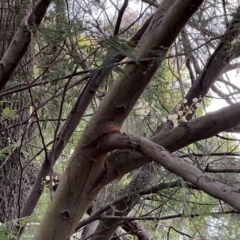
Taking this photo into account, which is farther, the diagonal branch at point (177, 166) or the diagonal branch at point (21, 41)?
the diagonal branch at point (21, 41)

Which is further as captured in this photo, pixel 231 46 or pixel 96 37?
pixel 231 46

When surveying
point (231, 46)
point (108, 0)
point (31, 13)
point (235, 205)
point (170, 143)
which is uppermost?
point (108, 0)

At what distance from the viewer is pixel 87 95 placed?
1.16 metres

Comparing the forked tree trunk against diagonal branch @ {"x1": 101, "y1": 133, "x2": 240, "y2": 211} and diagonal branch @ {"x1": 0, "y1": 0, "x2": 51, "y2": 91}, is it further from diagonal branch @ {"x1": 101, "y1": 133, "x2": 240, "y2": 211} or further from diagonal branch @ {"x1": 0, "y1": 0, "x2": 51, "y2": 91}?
diagonal branch @ {"x1": 0, "y1": 0, "x2": 51, "y2": 91}

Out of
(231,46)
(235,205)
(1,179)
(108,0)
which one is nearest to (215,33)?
(231,46)

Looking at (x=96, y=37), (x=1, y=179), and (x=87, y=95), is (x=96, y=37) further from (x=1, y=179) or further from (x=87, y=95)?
(x=1, y=179)

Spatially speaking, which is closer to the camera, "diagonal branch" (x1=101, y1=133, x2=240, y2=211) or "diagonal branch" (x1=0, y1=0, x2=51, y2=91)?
"diagonal branch" (x1=101, y1=133, x2=240, y2=211)

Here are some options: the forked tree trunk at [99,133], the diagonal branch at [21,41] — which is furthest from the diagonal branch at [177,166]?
the diagonal branch at [21,41]

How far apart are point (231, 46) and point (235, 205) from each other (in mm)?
612

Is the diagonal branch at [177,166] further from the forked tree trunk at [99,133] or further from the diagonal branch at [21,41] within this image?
the diagonal branch at [21,41]

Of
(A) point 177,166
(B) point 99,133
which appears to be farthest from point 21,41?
(A) point 177,166

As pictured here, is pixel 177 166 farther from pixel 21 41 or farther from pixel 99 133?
pixel 21 41

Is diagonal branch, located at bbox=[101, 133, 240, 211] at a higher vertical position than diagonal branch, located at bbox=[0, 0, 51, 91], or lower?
lower

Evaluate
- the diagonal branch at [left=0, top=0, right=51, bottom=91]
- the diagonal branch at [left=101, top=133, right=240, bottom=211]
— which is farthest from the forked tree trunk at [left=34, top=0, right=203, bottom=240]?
the diagonal branch at [left=0, top=0, right=51, bottom=91]
